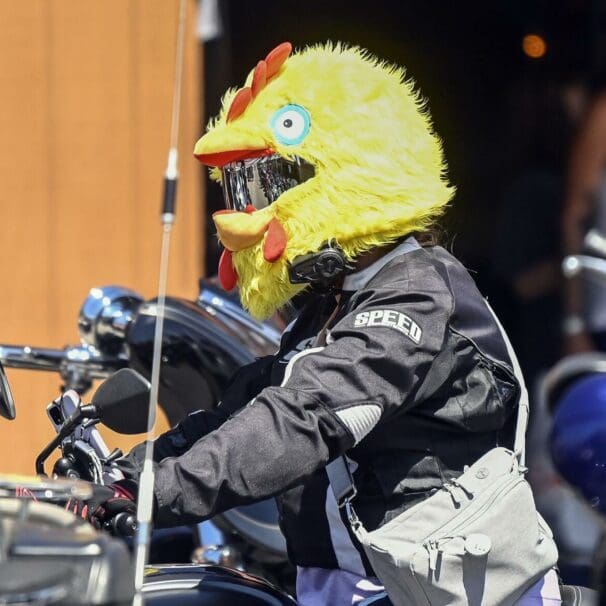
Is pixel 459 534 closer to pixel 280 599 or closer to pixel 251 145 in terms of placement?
pixel 280 599

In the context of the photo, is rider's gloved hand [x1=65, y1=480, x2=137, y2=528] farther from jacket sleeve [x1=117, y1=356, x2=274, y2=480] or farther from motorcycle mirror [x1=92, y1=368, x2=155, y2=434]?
jacket sleeve [x1=117, y1=356, x2=274, y2=480]

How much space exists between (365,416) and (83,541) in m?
0.65

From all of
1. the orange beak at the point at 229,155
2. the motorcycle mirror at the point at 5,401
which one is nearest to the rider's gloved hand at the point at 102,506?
the motorcycle mirror at the point at 5,401

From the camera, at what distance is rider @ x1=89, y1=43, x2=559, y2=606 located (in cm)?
213

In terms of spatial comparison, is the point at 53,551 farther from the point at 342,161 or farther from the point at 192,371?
the point at 192,371

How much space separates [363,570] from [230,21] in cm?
384

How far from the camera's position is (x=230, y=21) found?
18.8 ft

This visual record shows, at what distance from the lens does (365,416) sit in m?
2.07

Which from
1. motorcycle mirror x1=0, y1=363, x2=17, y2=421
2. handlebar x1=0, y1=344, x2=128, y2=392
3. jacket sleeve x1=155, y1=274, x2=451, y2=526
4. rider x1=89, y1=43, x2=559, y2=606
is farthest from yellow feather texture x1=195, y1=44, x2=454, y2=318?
handlebar x1=0, y1=344, x2=128, y2=392

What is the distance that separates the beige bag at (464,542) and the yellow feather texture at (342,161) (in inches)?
14.6

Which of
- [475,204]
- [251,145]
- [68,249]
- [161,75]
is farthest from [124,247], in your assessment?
[251,145]

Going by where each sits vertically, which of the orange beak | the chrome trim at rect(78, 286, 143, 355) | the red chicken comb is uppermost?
the red chicken comb

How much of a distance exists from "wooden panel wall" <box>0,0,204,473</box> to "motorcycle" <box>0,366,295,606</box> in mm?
3309

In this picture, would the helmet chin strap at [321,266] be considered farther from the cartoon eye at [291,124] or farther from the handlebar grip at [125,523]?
the handlebar grip at [125,523]
